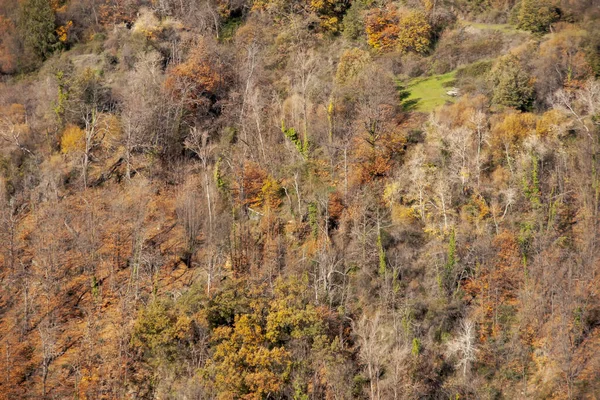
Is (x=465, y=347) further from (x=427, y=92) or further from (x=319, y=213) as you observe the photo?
(x=427, y=92)

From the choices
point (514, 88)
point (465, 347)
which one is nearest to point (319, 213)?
point (465, 347)

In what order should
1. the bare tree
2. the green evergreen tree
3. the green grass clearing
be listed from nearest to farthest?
the bare tree, the green evergreen tree, the green grass clearing

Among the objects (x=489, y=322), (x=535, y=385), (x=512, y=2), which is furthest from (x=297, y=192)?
(x=512, y=2)

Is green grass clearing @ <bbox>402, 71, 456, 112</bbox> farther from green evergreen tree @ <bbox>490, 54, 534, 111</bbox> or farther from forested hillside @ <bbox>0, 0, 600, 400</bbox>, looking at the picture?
green evergreen tree @ <bbox>490, 54, 534, 111</bbox>

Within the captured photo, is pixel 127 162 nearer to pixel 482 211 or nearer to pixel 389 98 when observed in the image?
pixel 389 98

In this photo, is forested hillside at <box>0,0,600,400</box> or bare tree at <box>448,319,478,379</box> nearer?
bare tree at <box>448,319,478,379</box>

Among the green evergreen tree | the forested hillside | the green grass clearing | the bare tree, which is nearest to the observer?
the bare tree

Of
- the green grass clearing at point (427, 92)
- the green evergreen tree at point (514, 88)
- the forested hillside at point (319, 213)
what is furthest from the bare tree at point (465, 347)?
the green grass clearing at point (427, 92)

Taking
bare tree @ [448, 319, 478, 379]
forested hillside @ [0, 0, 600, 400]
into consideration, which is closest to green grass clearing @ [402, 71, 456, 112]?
forested hillside @ [0, 0, 600, 400]
